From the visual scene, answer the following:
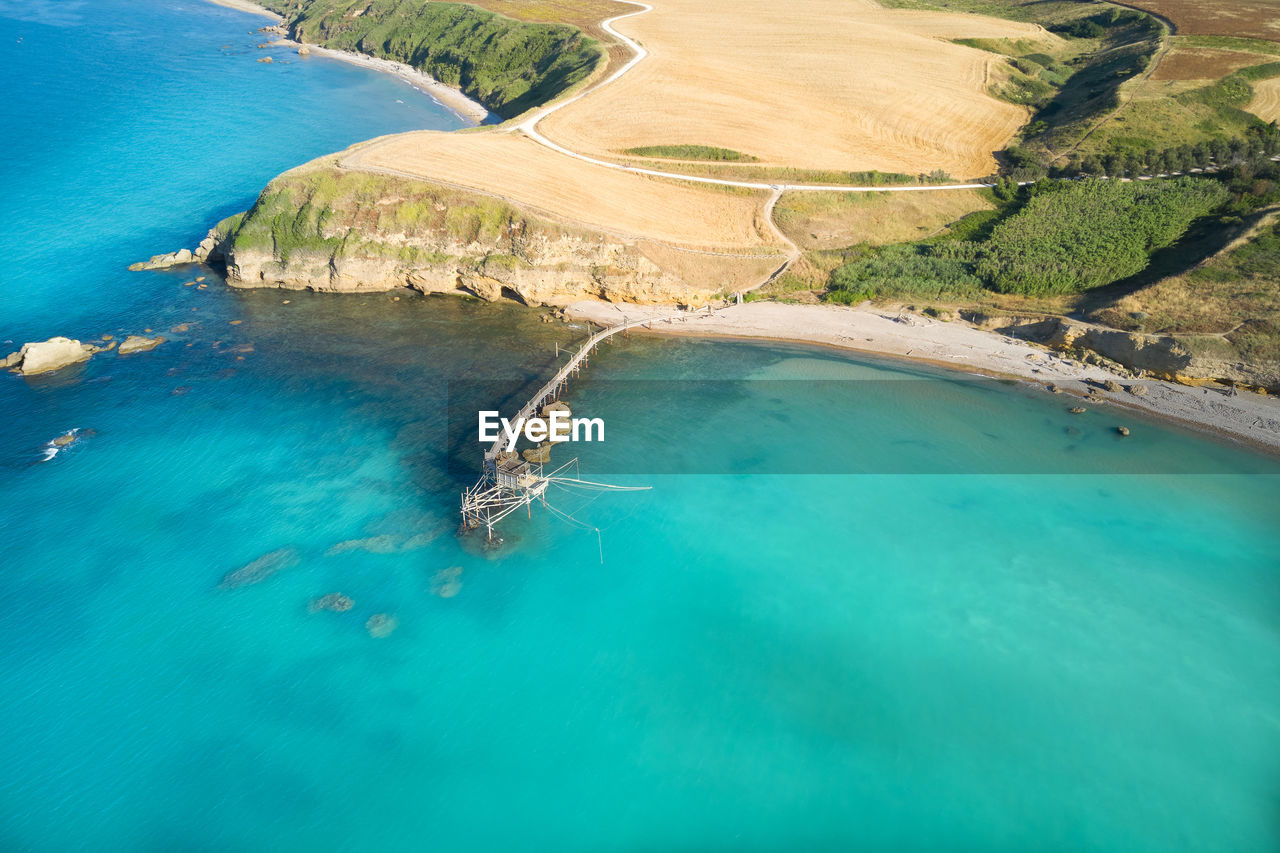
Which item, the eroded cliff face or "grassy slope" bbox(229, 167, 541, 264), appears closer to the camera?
the eroded cliff face

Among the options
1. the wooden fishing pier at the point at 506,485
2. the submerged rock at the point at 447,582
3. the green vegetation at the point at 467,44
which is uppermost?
the green vegetation at the point at 467,44

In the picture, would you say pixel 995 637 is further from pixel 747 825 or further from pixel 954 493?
pixel 747 825

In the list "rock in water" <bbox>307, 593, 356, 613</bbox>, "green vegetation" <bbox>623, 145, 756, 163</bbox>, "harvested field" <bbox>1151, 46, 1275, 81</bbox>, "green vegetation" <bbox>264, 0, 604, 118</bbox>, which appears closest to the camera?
"rock in water" <bbox>307, 593, 356, 613</bbox>

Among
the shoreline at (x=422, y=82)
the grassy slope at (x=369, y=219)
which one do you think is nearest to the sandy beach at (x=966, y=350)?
the grassy slope at (x=369, y=219)

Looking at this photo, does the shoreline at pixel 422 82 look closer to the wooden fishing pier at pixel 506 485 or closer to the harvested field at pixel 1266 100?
the wooden fishing pier at pixel 506 485

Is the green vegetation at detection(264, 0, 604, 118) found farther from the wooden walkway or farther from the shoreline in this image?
the wooden walkway

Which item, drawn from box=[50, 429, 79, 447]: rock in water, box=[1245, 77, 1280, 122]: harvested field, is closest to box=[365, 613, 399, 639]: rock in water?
box=[50, 429, 79, 447]: rock in water
